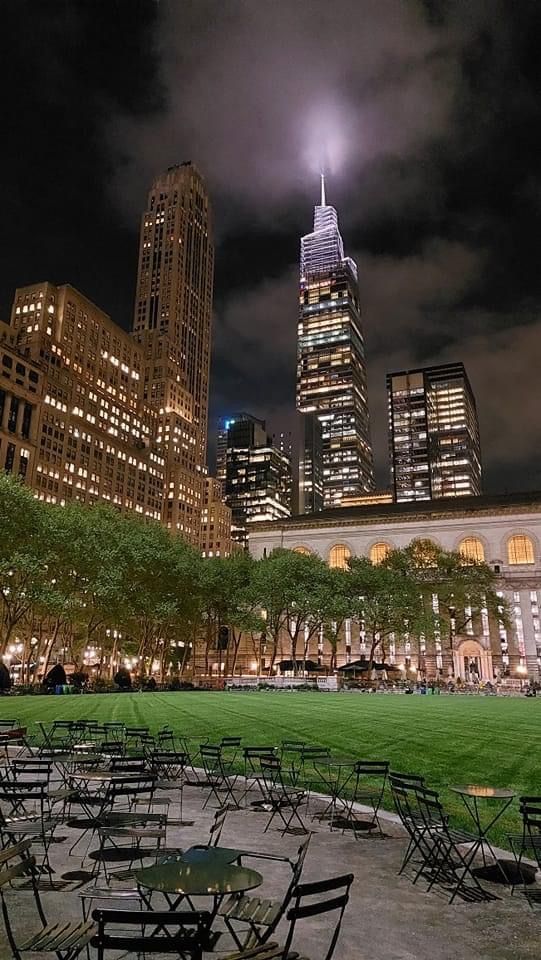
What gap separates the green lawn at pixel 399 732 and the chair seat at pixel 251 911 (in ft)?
20.6

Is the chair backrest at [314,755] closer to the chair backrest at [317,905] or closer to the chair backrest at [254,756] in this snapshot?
the chair backrest at [254,756]

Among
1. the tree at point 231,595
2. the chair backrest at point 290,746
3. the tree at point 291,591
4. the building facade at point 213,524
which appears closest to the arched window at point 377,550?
the tree at point 291,591

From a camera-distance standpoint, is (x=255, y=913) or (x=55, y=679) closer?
(x=255, y=913)

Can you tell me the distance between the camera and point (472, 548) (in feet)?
353

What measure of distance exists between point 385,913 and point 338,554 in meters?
107

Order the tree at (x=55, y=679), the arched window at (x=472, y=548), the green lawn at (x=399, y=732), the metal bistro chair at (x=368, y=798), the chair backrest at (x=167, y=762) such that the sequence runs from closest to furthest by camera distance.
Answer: the metal bistro chair at (x=368, y=798)
the chair backrest at (x=167, y=762)
the green lawn at (x=399, y=732)
the tree at (x=55, y=679)
the arched window at (x=472, y=548)

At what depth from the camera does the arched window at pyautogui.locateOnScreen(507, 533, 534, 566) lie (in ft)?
338

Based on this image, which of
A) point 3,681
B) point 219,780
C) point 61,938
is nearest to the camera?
point 61,938

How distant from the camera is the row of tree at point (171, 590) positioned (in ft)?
182

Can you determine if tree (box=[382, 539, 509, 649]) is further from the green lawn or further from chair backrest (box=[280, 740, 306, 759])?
chair backrest (box=[280, 740, 306, 759])

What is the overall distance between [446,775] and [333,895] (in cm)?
741

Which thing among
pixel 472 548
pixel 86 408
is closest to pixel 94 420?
pixel 86 408

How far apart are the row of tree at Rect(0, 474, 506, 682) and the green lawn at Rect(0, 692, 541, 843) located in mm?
21100

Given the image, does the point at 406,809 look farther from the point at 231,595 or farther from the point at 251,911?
the point at 231,595
